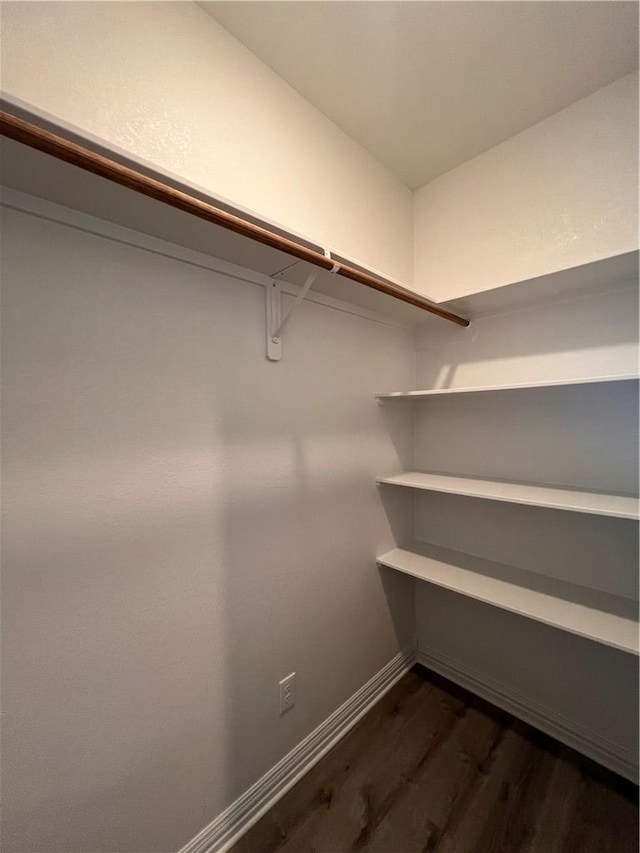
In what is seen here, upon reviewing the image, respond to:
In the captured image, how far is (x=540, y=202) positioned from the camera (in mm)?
1353

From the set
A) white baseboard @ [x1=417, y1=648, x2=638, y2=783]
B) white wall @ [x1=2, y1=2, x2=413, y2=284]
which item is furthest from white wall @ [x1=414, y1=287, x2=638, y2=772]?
white wall @ [x1=2, y1=2, x2=413, y2=284]

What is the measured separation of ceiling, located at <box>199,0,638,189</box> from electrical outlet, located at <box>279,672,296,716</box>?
7.34 feet

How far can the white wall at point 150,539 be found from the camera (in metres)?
0.75

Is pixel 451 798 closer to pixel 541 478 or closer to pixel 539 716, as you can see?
pixel 539 716

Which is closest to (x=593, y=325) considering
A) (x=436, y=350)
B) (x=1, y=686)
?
(x=436, y=350)

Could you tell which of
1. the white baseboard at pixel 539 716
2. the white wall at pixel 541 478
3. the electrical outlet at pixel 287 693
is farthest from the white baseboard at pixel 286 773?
the white wall at pixel 541 478

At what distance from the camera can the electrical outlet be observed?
1226 mm

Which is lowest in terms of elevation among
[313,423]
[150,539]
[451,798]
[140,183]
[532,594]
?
[451,798]

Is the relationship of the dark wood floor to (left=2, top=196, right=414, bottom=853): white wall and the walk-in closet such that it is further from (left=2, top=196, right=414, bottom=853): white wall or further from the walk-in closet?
(left=2, top=196, right=414, bottom=853): white wall

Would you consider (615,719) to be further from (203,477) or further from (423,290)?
(423,290)

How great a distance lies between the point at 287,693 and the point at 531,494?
3.96 feet

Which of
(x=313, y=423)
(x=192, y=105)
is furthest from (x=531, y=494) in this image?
(x=192, y=105)

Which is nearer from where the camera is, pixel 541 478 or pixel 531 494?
pixel 531 494

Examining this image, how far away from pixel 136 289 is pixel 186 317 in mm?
145
